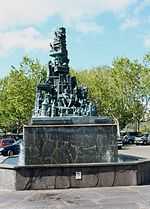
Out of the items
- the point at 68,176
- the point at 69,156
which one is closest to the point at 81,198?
the point at 68,176

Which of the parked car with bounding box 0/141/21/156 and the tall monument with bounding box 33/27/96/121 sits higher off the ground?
the tall monument with bounding box 33/27/96/121

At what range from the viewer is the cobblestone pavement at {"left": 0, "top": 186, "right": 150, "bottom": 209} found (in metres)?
9.99

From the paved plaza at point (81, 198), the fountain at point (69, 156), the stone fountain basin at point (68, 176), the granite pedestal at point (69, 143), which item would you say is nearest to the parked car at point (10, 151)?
the fountain at point (69, 156)

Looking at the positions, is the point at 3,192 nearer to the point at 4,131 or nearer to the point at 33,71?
the point at 33,71

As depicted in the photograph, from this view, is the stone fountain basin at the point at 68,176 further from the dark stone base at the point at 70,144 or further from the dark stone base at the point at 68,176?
the dark stone base at the point at 70,144

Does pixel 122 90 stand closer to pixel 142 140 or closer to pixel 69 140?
pixel 142 140

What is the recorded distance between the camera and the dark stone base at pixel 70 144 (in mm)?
13320

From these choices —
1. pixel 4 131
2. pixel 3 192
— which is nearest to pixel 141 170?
pixel 3 192

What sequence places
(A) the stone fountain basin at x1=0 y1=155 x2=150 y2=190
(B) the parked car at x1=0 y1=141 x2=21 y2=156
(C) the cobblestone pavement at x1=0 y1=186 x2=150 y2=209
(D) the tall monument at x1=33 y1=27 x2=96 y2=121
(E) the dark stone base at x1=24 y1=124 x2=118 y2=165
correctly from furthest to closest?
1. (B) the parked car at x1=0 y1=141 x2=21 y2=156
2. (D) the tall monument at x1=33 y1=27 x2=96 y2=121
3. (E) the dark stone base at x1=24 y1=124 x2=118 y2=165
4. (A) the stone fountain basin at x1=0 y1=155 x2=150 y2=190
5. (C) the cobblestone pavement at x1=0 y1=186 x2=150 y2=209

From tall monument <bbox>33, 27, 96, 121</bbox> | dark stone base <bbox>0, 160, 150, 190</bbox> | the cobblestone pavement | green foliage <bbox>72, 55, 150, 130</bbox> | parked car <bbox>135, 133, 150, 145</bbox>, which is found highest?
green foliage <bbox>72, 55, 150, 130</bbox>

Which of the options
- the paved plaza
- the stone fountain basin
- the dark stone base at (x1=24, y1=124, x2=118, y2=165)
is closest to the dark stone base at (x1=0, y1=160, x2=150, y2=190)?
the stone fountain basin

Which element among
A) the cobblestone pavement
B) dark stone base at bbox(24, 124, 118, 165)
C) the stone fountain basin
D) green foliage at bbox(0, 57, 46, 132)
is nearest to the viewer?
the cobblestone pavement

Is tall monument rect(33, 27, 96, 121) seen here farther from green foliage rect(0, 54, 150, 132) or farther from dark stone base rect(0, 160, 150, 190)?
green foliage rect(0, 54, 150, 132)

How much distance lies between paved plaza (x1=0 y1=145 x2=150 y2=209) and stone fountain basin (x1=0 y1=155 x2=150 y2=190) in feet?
1.13
